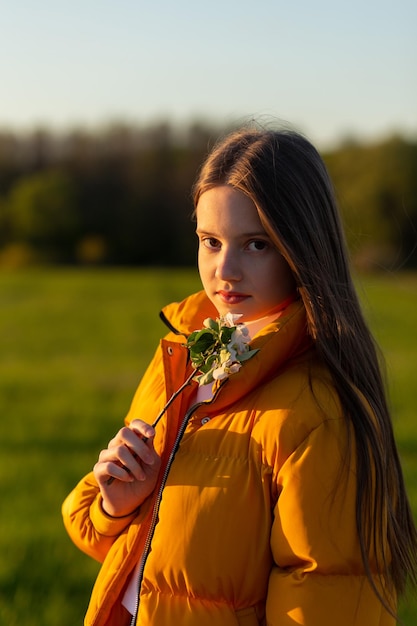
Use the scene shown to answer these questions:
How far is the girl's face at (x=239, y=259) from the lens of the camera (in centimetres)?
240

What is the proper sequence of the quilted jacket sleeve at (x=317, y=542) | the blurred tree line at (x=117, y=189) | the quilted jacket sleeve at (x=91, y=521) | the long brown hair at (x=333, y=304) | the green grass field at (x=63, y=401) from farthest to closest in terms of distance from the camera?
the blurred tree line at (x=117, y=189)
the green grass field at (x=63, y=401)
the quilted jacket sleeve at (x=91, y=521)
the long brown hair at (x=333, y=304)
the quilted jacket sleeve at (x=317, y=542)

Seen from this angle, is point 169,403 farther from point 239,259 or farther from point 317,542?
point 317,542

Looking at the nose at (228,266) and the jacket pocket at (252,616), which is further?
the nose at (228,266)

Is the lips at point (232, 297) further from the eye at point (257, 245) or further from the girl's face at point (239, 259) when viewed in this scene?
the eye at point (257, 245)

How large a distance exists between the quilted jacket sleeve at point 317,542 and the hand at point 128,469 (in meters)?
0.35

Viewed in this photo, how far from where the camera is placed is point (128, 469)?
2402mm

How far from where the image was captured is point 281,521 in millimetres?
2203

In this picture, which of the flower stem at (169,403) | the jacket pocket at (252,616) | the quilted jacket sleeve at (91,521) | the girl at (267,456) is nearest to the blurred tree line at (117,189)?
the quilted jacket sleeve at (91,521)

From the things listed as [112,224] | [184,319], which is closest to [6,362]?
[184,319]

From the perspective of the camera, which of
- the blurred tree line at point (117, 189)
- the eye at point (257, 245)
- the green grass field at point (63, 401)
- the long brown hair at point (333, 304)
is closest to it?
the long brown hair at point (333, 304)

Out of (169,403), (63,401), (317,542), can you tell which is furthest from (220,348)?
(63,401)

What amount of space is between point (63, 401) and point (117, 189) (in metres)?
34.8

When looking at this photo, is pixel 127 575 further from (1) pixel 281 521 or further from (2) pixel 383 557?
(2) pixel 383 557

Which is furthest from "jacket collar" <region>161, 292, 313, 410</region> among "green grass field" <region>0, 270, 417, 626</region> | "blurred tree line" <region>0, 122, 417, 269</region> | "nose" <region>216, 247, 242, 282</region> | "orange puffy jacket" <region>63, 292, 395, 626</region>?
"blurred tree line" <region>0, 122, 417, 269</region>
